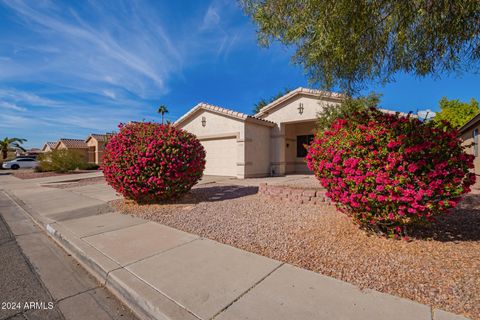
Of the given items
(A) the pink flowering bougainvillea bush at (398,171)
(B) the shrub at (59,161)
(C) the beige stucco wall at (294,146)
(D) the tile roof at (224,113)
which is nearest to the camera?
(A) the pink flowering bougainvillea bush at (398,171)

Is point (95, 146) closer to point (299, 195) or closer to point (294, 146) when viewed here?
point (294, 146)

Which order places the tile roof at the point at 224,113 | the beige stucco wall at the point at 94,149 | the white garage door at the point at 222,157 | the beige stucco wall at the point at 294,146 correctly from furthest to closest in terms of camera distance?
the beige stucco wall at the point at 94,149 < the beige stucco wall at the point at 294,146 < the white garage door at the point at 222,157 < the tile roof at the point at 224,113

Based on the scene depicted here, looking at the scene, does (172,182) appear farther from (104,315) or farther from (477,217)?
(477,217)

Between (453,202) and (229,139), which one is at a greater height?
(229,139)

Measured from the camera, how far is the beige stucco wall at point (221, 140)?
13.6m

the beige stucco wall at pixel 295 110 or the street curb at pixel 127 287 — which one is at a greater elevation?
the beige stucco wall at pixel 295 110

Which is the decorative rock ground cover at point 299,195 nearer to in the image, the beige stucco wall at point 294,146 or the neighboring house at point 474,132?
the neighboring house at point 474,132

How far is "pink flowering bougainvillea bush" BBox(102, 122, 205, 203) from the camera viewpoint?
267 inches

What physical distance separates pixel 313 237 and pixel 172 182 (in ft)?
14.3

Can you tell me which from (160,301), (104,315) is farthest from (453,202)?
(104,315)

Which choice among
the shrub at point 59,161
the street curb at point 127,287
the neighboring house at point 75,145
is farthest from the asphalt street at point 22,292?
the neighboring house at point 75,145

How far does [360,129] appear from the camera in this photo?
3947 millimetres

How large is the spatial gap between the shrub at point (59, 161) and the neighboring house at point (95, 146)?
10.4m

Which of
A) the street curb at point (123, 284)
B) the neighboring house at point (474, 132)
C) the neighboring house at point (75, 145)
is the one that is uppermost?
the neighboring house at point (75, 145)
